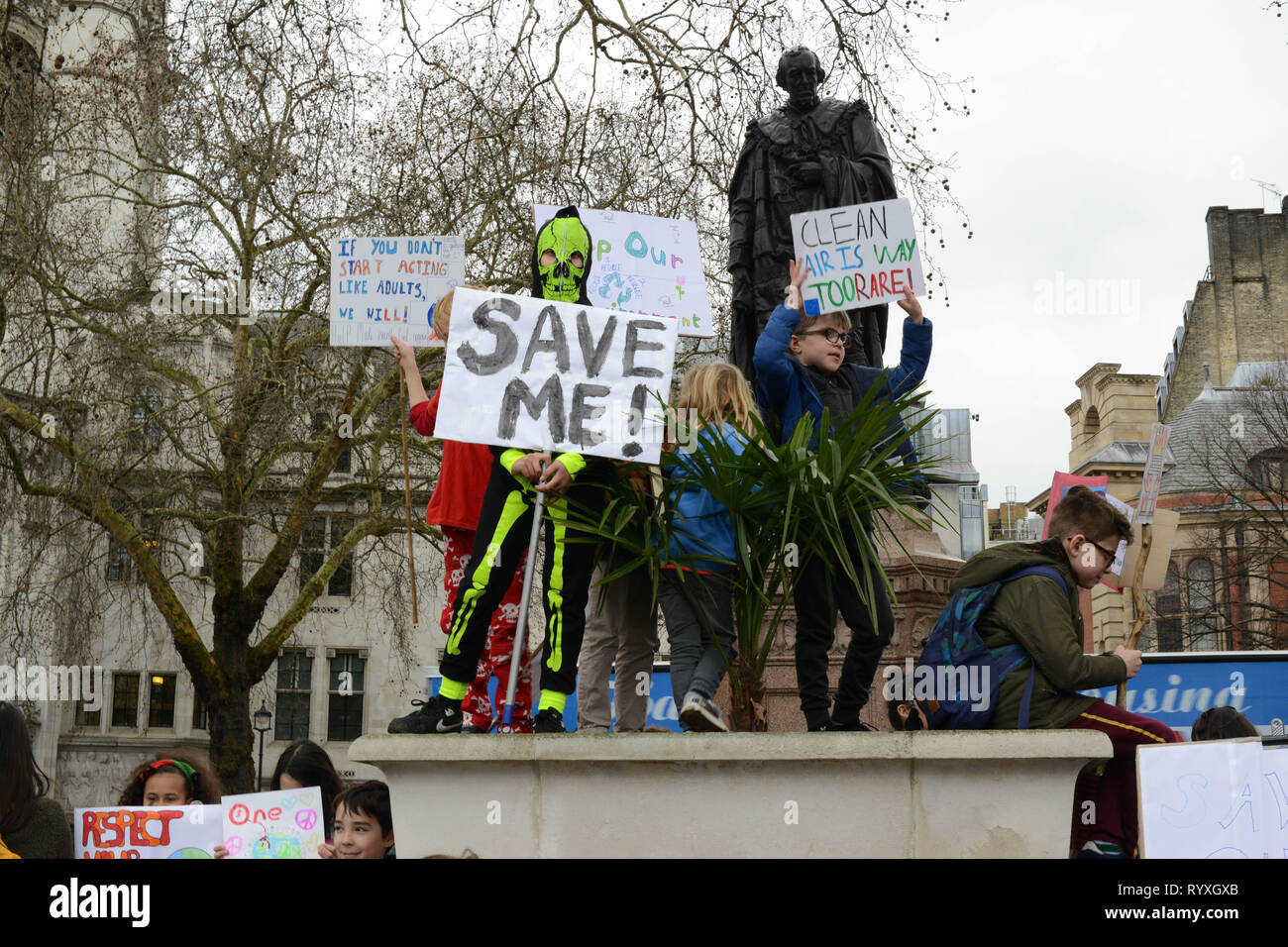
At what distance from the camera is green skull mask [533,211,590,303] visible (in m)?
5.52

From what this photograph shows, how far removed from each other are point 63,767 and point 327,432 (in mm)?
23458

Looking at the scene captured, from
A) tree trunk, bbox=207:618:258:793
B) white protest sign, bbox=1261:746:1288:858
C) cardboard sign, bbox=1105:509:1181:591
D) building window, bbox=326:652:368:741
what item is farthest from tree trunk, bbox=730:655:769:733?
building window, bbox=326:652:368:741

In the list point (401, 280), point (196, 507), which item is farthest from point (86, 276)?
point (401, 280)

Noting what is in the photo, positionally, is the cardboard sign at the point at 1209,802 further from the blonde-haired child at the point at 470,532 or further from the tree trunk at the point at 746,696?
the blonde-haired child at the point at 470,532

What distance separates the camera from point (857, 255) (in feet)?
20.1

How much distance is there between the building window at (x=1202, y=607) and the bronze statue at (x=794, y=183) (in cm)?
2165

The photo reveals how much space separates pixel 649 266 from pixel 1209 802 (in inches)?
168

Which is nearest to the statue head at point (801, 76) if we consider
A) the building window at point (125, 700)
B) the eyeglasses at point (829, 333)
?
the eyeglasses at point (829, 333)

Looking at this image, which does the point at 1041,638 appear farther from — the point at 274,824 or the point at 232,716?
the point at 232,716

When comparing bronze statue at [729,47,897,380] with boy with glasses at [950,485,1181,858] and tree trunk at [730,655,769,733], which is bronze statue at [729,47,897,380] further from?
boy with glasses at [950,485,1181,858]

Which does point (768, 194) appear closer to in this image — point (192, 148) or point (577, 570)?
point (577, 570)

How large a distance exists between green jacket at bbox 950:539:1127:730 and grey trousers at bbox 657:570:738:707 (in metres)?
0.88

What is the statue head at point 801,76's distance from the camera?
7.63 meters

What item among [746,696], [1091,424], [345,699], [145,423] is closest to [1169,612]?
[1091,424]
